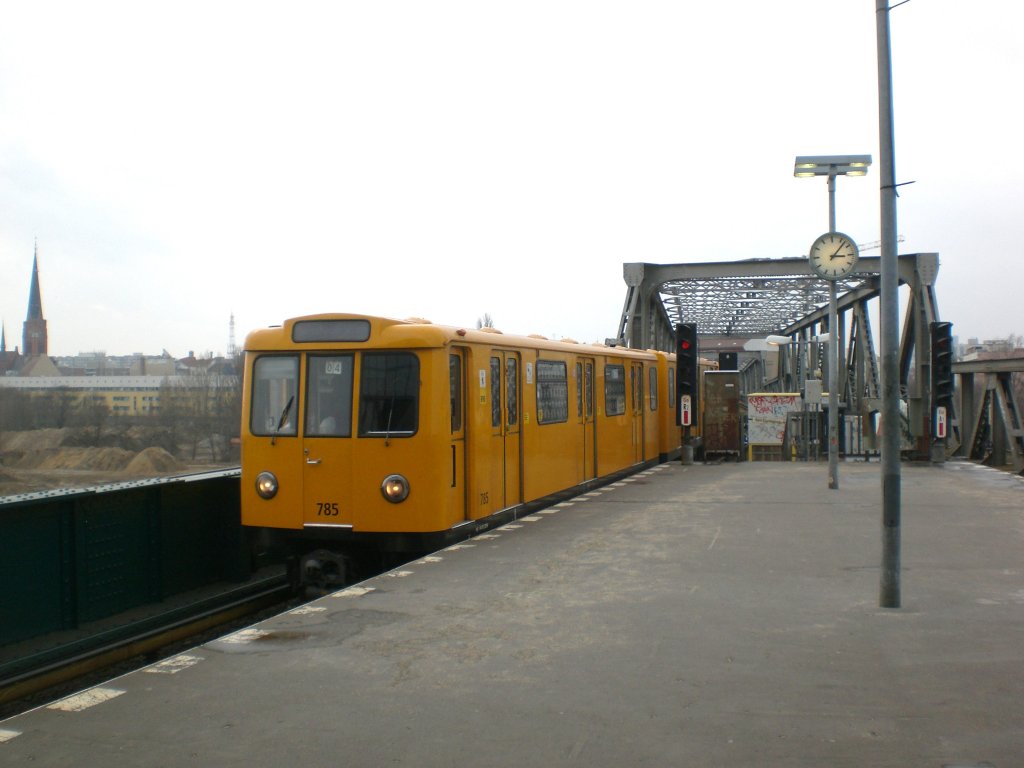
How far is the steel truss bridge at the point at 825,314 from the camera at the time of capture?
22.6 meters

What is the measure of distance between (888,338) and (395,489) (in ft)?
15.8

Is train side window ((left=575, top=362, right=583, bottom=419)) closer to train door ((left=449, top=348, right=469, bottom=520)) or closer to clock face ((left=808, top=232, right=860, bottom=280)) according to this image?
clock face ((left=808, top=232, right=860, bottom=280))

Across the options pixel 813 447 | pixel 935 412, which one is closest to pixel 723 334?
pixel 813 447

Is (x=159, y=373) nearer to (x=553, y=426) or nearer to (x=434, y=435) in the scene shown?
(x=434, y=435)

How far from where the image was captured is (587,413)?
52.4 feet

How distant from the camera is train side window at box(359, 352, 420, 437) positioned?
1000 cm

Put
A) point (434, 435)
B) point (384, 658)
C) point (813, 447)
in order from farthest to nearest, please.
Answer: point (813, 447) < point (434, 435) < point (384, 658)

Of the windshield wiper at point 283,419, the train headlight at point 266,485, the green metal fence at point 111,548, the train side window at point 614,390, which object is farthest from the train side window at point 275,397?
the train side window at point 614,390

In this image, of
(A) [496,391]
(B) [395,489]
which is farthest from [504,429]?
(B) [395,489]

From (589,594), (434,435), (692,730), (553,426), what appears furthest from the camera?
(553,426)

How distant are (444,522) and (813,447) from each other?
781 inches

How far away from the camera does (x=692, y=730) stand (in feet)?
16.1

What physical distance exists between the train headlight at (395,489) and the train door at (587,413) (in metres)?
5.88

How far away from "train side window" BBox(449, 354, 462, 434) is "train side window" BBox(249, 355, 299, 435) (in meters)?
1.60
